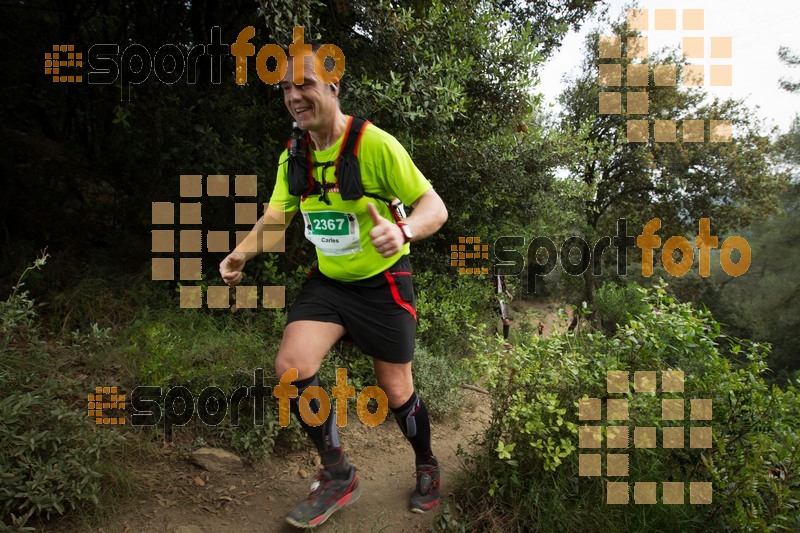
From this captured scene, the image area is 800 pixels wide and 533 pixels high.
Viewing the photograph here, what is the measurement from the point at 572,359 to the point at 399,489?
1.46 m

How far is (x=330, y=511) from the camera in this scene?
8.45 feet

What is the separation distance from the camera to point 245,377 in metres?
3.57

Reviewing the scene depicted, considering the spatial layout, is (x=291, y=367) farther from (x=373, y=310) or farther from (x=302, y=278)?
(x=302, y=278)

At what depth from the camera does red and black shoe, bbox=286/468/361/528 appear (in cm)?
249

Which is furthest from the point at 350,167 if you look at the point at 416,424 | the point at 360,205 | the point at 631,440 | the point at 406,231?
the point at 631,440

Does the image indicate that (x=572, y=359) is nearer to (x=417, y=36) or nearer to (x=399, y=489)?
(x=399, y=489)

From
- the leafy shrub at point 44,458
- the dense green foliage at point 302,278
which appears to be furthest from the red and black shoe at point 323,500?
the leafy shrub at point 44,458

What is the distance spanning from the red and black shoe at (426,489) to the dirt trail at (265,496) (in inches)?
2.6

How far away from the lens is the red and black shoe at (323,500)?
249 centimetres

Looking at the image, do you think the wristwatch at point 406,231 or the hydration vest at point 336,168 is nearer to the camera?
the wristwatch at point 406,231

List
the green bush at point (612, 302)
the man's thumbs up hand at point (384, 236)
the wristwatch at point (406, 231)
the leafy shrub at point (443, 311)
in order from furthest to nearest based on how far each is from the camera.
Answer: the green bush at point (612, 302) < the leafy shrub at point (443, 311) < the wristwatch at point (406, 231) < the man's thumbs up hand at point (384, 236)

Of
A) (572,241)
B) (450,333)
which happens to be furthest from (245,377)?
(572,241)

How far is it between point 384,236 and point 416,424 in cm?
140

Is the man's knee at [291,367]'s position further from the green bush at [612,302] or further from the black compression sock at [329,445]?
the green bush at [612,302]
